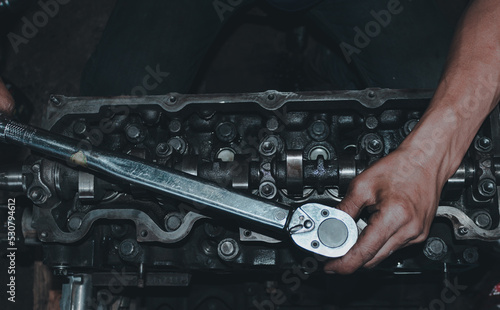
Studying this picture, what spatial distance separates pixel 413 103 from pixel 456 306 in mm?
1025

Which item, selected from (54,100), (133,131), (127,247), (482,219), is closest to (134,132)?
(133,131)

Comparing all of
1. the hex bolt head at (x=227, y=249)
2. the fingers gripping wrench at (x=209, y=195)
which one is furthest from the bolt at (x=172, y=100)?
the hex bolt head at (x=227, y=249)

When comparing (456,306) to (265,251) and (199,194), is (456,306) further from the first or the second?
(199,194)

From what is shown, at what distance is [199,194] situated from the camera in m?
1.36

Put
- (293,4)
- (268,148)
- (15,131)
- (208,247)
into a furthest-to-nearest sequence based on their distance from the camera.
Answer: (293,4)
(208,247)
(268,148)
(15,131)

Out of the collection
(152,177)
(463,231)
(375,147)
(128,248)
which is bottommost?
(128,248)

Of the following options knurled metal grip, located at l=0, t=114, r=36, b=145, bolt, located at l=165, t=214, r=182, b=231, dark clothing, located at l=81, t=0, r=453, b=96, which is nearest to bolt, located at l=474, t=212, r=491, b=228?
dark clothing, located at l=81, t=0, r=453, b=96

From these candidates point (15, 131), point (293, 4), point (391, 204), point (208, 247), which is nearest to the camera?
point (391, 204)

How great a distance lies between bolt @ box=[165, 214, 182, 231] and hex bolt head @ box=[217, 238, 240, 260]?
14 centimetres

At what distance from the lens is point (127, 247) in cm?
162

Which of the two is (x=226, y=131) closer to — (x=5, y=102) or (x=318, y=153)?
(x=318, y=153)

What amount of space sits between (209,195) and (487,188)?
2.45 ft

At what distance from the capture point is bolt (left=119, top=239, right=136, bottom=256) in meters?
1.62

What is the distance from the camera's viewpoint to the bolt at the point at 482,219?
150 cm
